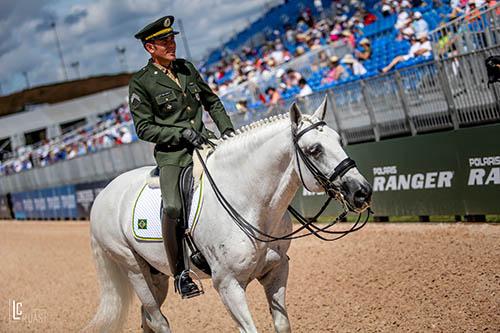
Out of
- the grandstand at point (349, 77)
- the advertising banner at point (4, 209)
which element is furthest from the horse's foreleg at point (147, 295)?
the advertising banner at point (4, 209)

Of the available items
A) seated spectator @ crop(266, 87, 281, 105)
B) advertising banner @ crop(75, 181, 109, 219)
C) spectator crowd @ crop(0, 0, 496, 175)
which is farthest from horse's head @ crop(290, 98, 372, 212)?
advertising banner @ crop(75, 181, 109, 219)

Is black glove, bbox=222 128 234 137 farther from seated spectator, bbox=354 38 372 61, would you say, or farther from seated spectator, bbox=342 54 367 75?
seated spectator, bbox=354 38 372 61

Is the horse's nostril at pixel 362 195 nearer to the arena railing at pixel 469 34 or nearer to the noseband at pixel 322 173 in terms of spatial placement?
the noseband at pixel 322 173

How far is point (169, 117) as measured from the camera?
253 inches

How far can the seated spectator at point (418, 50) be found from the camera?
47.6 ft

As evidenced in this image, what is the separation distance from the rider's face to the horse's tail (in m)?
2.50

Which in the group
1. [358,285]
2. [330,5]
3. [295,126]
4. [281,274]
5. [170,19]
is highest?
[330,5]

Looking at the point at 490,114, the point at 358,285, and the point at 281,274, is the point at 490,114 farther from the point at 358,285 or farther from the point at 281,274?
the point at 281,274

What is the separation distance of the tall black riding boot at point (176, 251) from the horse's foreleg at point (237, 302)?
0.49 m

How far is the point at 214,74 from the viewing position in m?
35.9

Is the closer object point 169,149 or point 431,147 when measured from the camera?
point 169,149

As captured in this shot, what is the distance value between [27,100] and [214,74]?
174 ft

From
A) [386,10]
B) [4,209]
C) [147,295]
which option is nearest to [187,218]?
[147,295]

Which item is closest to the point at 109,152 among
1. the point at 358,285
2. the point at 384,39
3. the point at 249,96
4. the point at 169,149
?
the point at 249,96
